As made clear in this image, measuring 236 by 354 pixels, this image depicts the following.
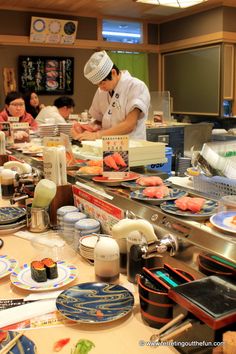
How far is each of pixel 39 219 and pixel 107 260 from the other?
61 centimetres

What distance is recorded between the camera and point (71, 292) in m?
1.19

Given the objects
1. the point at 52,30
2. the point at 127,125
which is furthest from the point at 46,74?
the point at 127,125

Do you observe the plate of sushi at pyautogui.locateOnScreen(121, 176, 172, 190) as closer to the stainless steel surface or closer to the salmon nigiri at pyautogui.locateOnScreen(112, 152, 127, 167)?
the salmon nigiri at pyautogui.locateOnScreen(112, 152, 127, 167)

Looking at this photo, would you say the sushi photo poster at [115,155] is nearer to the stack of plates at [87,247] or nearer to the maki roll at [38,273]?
the stack of plates at [87,247]

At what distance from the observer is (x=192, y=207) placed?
1312mm

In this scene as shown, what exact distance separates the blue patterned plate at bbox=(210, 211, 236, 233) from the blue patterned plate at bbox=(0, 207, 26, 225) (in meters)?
1.00

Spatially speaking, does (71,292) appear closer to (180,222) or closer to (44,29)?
(180,222)

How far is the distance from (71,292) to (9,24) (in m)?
6.45

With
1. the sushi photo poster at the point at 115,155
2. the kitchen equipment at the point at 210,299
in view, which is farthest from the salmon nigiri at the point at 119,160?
the kitchen equipment at the point at 210,299

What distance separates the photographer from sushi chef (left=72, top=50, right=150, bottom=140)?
2709 mm

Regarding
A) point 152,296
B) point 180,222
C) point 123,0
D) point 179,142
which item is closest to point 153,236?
point 180,222

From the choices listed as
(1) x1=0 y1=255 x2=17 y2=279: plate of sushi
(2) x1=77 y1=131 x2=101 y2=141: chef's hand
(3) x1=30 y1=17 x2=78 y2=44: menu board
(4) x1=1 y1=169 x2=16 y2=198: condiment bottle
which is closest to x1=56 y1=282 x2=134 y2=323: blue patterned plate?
(1) x1=0 y1=255 x2=17 y2=279: plate of sushi

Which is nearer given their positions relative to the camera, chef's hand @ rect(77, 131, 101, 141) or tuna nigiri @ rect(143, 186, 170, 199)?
tuna nigiri @ rect(143, 186, 170, 199)

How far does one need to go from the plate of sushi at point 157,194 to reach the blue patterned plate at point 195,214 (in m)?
0.04
